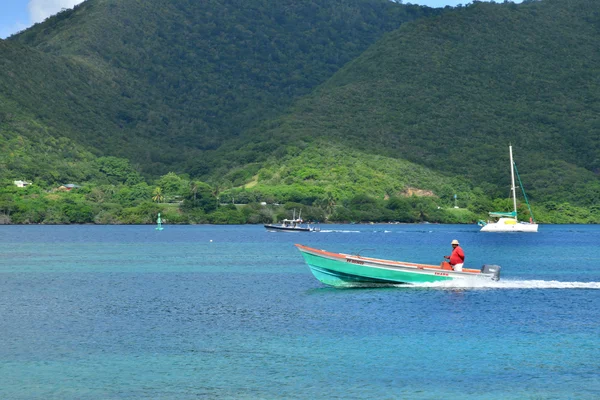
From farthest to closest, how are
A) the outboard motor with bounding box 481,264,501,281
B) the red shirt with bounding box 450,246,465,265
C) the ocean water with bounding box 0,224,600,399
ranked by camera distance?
the outboard motor with bounding box 481,264,501,281, the red shirt with bounding box 450,246,465,265, the ocean water with bounding box 0,224,600,399

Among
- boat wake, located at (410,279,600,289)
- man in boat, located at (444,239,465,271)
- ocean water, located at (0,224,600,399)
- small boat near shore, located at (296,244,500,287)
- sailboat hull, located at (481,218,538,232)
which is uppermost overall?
sailboat hull, located at (481,218,538,232)

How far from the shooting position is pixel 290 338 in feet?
127

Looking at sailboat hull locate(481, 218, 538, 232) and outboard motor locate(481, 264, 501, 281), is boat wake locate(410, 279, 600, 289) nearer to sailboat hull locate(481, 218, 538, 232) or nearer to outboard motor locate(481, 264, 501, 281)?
outboard motor locate(481, 264, 501, 281)

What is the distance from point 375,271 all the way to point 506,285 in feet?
36.3

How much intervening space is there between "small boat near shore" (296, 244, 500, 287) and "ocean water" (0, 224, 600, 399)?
0.89 meters

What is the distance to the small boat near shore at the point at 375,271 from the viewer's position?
53.2 metres

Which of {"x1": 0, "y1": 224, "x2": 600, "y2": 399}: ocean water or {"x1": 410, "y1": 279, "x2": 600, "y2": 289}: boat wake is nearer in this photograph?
{"x1": 0, "y1": 224, "x2": 600, "y2": 399}: ocean water

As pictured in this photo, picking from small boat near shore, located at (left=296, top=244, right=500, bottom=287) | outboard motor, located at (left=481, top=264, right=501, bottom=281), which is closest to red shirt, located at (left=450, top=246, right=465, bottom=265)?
small boat near shore, located at (left=296, top=244, right=500, bottom=287)

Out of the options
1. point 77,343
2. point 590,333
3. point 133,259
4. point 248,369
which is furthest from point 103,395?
point 133,259

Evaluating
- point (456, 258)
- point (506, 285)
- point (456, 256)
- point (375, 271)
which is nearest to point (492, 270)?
point (456, 258)

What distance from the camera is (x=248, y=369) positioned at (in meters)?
32.2

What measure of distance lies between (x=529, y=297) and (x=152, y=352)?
1073 inches

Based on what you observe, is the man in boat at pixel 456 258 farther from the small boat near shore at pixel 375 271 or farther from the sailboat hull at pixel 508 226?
the sailboat hull at pixel 508 226

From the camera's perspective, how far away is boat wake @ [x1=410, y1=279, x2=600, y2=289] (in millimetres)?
53938
